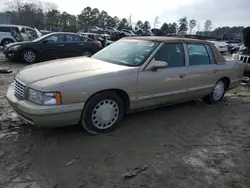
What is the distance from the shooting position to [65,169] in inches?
111

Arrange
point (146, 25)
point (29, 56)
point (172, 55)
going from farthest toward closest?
point (146, 25), point (29, 56), point (172, 55)

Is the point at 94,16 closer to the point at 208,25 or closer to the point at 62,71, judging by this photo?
the point at 208,25

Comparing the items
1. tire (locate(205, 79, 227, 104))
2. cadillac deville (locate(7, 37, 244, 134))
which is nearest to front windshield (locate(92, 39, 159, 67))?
cadillac deville (locate(7, 37, 244, 134))

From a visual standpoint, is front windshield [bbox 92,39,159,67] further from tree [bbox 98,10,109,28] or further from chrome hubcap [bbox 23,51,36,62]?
tree [bbox 98,10,109,28]

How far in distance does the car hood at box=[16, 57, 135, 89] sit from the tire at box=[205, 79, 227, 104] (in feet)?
8.67

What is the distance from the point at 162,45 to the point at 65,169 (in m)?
2.65

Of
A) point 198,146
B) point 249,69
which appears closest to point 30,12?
point 249,69

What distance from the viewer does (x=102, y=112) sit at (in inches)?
142

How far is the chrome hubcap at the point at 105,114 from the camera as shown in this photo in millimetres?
3584

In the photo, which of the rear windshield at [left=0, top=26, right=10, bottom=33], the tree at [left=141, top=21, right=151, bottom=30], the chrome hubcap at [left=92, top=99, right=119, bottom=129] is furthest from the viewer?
the tree at [left=141, top=21, right=151, bottom=30]

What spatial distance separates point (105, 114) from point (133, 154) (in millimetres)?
789

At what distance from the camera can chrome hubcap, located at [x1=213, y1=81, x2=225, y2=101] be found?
5.53 meters

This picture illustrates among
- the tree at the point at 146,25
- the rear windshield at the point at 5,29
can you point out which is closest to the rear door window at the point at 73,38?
the rear windshield at the point at 5,29

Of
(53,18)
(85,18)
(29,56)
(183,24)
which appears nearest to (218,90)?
(29,56)
